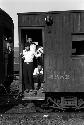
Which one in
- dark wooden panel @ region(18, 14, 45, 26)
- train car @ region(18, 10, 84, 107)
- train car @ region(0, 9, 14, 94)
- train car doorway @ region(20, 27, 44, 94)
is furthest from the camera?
train car @ region(0, 9, 14, 94)

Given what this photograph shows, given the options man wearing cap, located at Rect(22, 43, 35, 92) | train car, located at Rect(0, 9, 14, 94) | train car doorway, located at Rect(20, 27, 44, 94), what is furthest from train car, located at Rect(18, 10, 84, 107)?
train car, located at Rect(0, 9, 14, 94)

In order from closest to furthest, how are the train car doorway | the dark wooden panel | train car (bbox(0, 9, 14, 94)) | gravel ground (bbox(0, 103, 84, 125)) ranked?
gravel ground (bbox(0, 103, 84, 125)) → the dark wooden panel → the train car doorway → train car (bbox(0, 9, 14, 94))

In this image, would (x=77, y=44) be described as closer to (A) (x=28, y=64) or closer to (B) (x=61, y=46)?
(B) (x=61, y=46)

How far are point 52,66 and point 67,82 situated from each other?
77cm

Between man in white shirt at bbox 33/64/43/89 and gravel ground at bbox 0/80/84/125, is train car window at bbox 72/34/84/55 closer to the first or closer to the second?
man in white shirt at bbox 33/64/43/89

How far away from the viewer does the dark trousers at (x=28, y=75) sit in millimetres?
11070

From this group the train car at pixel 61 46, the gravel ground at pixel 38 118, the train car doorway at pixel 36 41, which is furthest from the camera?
the train car doorway at pixel 36 41

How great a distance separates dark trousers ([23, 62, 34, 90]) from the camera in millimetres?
11070

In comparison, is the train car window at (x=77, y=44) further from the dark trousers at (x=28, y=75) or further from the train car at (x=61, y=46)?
the dark trousers at (x=28, y=75)

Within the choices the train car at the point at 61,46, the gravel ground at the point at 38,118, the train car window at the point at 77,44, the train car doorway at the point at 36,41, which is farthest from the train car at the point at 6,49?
the train car window at the point at 77,44

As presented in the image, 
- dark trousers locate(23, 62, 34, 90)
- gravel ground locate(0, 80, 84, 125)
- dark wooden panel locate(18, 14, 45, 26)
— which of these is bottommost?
gravel ground locate(0, 80, 84, 125)

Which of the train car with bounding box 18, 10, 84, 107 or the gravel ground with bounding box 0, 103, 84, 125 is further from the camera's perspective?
the train car with bounding box 18, 10, 84, 107

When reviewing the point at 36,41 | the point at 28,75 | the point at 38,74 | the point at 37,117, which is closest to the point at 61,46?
the point at 38,74

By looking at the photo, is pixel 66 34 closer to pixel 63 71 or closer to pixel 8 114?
pixel 63 71
